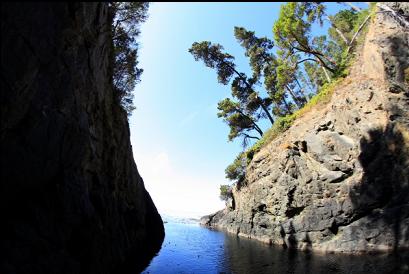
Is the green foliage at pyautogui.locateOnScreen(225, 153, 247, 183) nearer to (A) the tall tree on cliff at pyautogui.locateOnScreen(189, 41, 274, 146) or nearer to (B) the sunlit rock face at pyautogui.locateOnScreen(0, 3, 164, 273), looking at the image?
(A) the tall tree on cliff at pyautogui.locateOnScreen(189, 41, 274, 146)

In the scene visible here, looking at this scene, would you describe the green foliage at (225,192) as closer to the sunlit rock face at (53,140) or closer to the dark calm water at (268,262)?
the dark calm water at (268,262)

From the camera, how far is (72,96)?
16.3 metres

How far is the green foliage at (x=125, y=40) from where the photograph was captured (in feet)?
105

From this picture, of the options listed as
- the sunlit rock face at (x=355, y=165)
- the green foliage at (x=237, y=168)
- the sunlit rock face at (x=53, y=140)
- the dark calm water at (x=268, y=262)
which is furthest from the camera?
the green foliage at (x=237, y=168)

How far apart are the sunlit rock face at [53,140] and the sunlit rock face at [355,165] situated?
20.7m

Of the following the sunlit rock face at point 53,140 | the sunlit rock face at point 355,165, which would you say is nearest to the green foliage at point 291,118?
the sunlit rock face at point 355,165

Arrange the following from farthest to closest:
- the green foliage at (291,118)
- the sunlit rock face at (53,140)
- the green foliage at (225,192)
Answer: the green foliage at (225,192) < the green foliage at (291,118) < the sunlit rock face at (53,140)

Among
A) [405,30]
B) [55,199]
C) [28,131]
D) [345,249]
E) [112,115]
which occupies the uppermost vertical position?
[405,30]

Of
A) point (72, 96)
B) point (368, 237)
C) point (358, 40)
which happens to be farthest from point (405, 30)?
point (72, 96)

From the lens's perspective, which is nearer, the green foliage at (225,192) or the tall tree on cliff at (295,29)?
the tall tree on cliff at (295,29)

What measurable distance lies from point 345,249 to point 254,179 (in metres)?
18.6

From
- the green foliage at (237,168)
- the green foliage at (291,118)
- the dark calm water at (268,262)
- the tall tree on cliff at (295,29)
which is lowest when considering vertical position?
the dark calm water at (268,262)

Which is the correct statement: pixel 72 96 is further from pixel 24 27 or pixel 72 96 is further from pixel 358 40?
pixel 358 40

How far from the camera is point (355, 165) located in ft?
104
